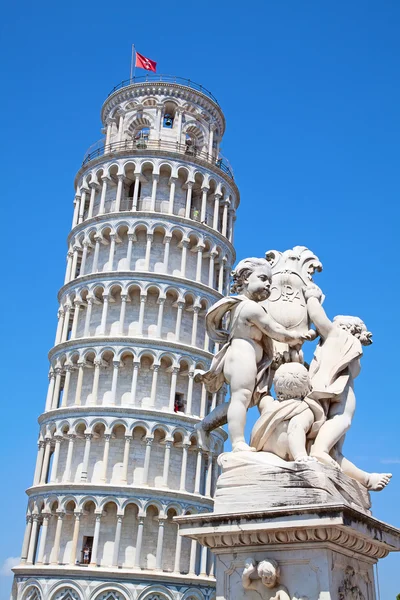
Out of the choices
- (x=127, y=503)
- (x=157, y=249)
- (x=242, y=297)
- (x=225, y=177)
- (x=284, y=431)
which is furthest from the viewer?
(x=225, y=177)

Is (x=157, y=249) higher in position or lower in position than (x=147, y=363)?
higher

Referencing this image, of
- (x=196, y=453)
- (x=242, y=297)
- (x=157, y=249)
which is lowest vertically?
(x=242, y=297)

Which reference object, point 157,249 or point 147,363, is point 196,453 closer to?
point 147,363

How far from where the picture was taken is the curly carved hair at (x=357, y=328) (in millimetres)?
6406

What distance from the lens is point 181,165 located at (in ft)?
165

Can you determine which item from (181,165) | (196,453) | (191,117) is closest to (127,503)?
(196,453)

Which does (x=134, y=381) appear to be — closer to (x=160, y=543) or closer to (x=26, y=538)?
(x=160, y=543)

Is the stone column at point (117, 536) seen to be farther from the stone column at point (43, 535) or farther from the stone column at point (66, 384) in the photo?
the stone column at point (66, 384)

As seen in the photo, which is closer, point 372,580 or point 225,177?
point 372,580

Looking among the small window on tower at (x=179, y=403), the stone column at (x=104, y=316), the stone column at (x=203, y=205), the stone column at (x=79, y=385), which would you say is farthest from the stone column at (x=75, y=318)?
the stone column at (x=203, y=205)

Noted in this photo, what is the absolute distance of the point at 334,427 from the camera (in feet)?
19.0

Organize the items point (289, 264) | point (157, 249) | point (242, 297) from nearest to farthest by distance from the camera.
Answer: point (242, 297) → point (289, 264) → point (157, 249)

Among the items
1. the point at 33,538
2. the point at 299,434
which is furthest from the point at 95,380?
the point at 299,434

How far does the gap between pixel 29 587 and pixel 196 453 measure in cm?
1242
